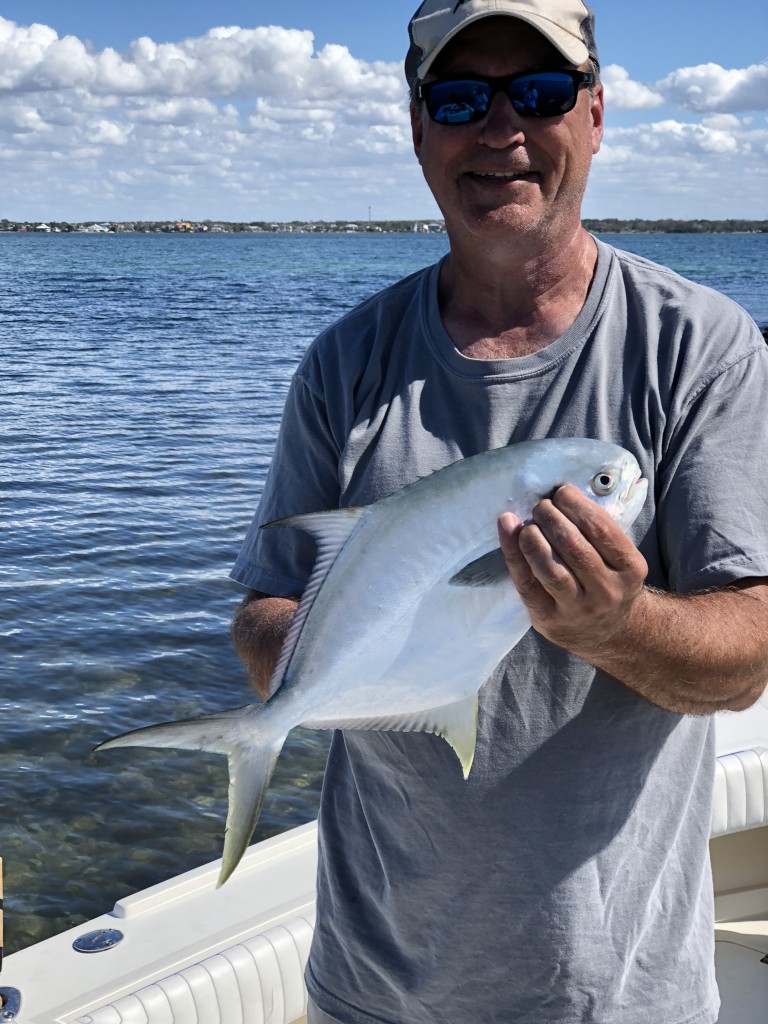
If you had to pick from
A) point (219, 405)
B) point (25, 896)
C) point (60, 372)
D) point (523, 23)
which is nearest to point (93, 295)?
point (60, 372)

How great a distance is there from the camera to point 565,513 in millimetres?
1786

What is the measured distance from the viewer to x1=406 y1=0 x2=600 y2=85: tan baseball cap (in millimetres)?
2344

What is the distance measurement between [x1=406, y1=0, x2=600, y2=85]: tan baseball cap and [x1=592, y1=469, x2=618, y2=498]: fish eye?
0.96 metres

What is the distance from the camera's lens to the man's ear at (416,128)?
2581 mm

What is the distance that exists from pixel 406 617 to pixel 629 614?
1.27 ft

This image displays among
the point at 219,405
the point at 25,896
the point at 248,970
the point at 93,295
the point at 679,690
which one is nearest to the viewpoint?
the point at 679,690

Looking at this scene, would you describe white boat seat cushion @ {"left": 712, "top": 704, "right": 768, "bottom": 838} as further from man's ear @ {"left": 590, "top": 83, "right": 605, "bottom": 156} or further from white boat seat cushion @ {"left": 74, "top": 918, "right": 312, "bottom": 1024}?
man's ear @ {"left": 590, "top": 83, "right": 605, "bottom": 156}

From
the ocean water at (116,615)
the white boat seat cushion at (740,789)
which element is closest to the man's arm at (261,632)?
the white boat seat cushion at (740,789)

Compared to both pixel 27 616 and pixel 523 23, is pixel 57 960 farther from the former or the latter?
pixel 27 616

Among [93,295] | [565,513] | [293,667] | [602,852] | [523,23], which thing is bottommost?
[93,295]

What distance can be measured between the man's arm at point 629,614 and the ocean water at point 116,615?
594cm

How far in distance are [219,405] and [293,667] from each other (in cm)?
2172

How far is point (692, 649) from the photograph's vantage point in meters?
2.03

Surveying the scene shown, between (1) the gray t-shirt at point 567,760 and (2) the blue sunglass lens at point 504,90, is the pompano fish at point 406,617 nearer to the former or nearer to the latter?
(1) the gray t-shirt at point 567,760
